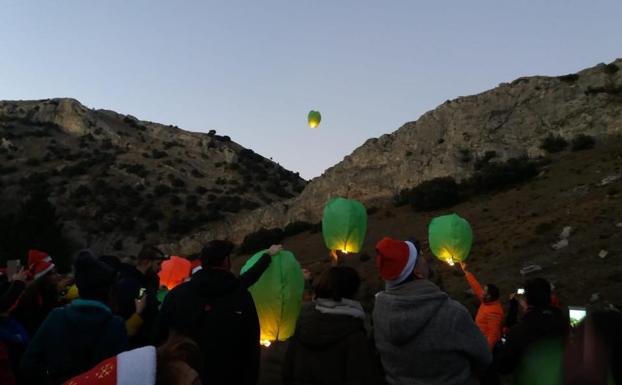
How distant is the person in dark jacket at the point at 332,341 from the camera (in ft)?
9.85

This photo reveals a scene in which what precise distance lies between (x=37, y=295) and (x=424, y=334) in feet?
11.5

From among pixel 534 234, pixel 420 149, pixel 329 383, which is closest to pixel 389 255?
pixel 329 383

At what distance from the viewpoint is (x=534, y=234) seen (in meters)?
22.9

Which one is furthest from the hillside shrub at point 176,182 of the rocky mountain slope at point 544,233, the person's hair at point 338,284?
the person's hair at point 338,284

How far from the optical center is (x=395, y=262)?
318cm

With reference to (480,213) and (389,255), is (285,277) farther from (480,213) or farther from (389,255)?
(480,213)

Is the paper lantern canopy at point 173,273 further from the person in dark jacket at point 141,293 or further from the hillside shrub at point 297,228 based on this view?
the hillside shrub at point 297,228

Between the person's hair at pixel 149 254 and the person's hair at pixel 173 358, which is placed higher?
the person's hair at pixel 149 254

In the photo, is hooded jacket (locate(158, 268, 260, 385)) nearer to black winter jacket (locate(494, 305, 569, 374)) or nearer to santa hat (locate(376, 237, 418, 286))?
santa hat (locate(376, 237, 418, 286))

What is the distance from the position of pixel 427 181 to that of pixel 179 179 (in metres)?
38.1

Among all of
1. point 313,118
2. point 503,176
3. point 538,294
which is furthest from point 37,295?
point 503,176

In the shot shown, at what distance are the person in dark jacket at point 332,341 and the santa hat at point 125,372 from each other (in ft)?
5.65

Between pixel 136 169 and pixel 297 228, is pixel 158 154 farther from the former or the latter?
pixel 297 228

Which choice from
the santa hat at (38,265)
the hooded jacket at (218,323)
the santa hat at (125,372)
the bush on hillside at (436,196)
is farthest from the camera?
the bush on hillside at (436,196)
